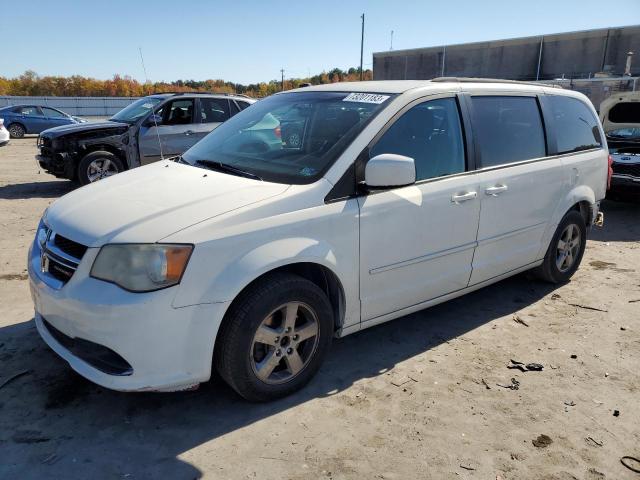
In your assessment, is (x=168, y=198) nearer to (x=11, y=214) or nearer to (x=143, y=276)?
(x=143, y=276)

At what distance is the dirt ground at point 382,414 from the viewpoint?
99.8 inches

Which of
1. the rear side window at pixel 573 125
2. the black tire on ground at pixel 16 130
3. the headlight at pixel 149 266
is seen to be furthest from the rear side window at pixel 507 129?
the black tire on ground at pixel 16 130

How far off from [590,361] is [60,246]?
3597 mm

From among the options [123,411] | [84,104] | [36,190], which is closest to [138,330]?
[123,411]

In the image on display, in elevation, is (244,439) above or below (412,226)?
below

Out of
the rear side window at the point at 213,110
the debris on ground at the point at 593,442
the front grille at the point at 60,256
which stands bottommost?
the debris on ground at the point at 593,442

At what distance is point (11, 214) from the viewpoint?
7.62 metres

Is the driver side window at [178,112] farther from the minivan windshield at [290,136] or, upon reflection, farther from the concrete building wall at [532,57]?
the concrete building wall at [532,57]

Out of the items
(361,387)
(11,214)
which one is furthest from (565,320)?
(11,214)

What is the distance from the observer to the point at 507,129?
13.6ft

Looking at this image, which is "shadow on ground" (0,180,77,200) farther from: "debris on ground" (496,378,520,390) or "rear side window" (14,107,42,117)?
"rear side window" (14,107,42,117)

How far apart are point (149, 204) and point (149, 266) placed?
516mm

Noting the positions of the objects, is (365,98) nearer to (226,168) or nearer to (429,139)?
(429,139)

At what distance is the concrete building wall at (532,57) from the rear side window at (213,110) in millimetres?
Result: 32453
